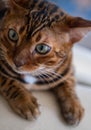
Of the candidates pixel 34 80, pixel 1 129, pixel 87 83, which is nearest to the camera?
pixel 1 129

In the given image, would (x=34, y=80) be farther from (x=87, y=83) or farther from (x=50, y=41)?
(x=87, y=83)

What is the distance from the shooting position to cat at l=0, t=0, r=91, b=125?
74 centimetres

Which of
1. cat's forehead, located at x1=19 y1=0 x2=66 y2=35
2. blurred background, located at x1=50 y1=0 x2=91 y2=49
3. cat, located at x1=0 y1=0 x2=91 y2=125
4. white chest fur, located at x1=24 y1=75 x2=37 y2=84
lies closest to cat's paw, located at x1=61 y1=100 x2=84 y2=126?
cat, located at x1=0 y1=0 x2=91 y2=125

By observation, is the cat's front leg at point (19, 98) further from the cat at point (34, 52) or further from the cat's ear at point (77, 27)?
the cat's ear at point (77, 27)

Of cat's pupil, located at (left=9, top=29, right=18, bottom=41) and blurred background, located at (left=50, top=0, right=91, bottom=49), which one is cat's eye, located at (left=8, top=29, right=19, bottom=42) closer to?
cat's pupil, located at (left=9, top=29, right=18, bottom=41)

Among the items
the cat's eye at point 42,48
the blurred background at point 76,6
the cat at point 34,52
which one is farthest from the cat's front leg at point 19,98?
the blurred background at point 76,6

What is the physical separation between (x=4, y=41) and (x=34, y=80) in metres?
0.14

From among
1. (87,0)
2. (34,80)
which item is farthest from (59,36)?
(87,0)

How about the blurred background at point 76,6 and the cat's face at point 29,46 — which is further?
the blurred background at point 76,6

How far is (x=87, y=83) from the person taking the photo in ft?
3.35

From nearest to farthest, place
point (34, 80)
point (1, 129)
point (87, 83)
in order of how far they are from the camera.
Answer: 1. point (1, 129)
2. point (34, 80)
3. point (87, 83)

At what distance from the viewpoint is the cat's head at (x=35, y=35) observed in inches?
29.0

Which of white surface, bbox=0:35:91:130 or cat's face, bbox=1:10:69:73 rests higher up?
cat's face, bbox=1:10:69:73

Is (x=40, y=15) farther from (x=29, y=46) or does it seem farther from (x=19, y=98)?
(x=19, y=98)
